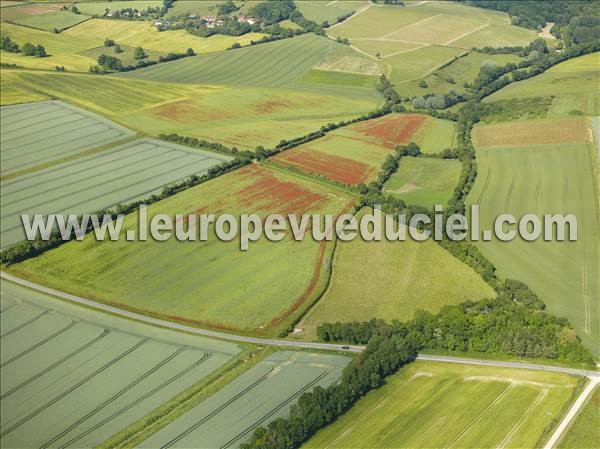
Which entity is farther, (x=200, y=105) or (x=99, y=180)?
(x=200, y=105)

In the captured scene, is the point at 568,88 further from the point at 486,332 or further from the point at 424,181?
the point at 486,332

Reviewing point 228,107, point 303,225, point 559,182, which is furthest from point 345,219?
point 228,107

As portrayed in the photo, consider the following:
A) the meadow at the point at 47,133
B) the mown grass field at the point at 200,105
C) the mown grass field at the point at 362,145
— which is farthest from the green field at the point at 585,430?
the meadow at the point at 47,133

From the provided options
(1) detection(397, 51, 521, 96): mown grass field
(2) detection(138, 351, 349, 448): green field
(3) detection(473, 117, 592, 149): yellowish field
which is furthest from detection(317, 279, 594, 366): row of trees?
(1) detection(397, 51, 521, 96): mown grass field

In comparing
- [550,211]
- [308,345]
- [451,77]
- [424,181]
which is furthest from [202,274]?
[451,77]

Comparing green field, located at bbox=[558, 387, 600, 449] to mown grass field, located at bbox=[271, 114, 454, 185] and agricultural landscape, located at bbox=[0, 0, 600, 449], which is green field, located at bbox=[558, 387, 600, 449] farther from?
mown grass field, located at bbox=[271, 114, 454, 185]

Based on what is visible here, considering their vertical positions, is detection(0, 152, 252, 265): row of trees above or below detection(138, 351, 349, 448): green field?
above

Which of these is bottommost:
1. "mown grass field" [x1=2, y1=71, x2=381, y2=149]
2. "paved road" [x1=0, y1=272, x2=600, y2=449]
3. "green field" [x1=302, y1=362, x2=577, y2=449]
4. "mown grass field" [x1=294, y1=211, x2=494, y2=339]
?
"green field" [x1=302, y1=362, x2=577, y2=449]
